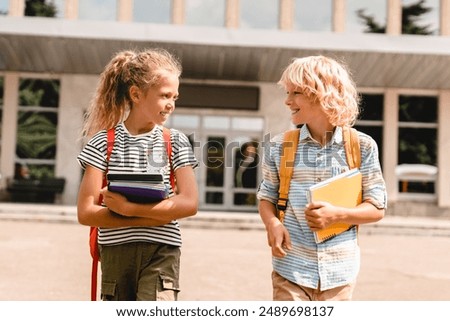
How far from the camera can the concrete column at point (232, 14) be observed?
722 inches

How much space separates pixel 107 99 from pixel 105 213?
1.72ft

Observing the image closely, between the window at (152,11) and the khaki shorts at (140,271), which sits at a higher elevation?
the window at (152,11)

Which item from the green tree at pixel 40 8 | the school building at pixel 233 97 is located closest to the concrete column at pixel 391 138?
the school building at pixel 233 97

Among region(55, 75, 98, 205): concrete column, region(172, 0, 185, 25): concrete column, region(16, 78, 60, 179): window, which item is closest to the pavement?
region(55, 75, 98, 205): concrete column

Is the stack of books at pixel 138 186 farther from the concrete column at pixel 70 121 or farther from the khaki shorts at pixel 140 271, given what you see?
the concrete column at pixel 70 121

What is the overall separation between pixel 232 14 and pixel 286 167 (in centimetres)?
1664

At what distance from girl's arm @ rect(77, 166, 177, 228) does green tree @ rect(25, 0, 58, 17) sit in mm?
17173

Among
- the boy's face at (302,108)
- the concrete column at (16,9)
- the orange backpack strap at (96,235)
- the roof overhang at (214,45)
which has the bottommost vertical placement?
the orange backpack strap at (96,235)

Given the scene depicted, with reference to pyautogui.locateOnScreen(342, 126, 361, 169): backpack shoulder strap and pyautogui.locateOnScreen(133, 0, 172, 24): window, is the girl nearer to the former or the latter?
pyautogui.locateOnScreen(342, 126, 361, 169): backpack shoulder strap

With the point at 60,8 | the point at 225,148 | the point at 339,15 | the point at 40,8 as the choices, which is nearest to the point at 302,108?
the point at 225,148

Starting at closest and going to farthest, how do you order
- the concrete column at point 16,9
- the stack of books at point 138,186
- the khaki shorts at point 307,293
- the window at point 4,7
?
the stack of books at point 138,186 < the khaki shorts at point 307,293 < the concrete column at point 16,9 < the window at point 4,7

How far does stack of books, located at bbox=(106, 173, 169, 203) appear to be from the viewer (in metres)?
2.00

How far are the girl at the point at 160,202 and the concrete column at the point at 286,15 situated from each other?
54.0 ft

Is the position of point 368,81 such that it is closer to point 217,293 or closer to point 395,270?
point 395,270
